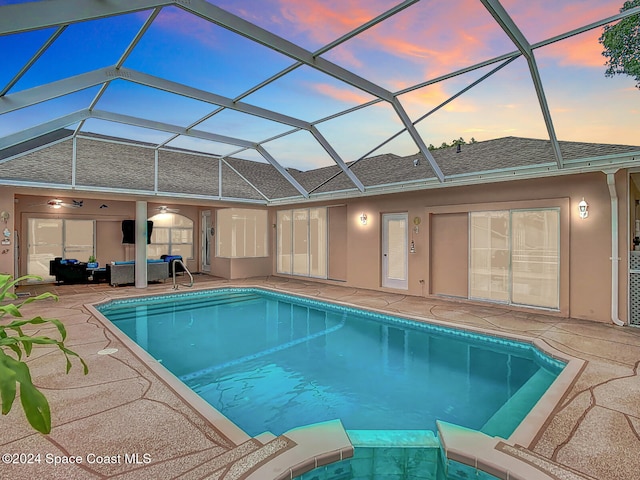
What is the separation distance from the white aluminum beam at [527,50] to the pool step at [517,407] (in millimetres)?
4008

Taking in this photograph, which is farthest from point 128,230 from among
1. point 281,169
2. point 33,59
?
point 33,59

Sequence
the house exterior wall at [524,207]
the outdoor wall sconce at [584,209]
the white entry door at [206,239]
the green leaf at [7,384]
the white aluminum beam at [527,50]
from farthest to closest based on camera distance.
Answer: the white entry door at [206,239], the outdoor wall sconce at [584,209], the house exterior wall at [524,207], the white aluminum beam at [527,50], the green leaf at [7,384]

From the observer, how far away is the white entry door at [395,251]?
10197 mm

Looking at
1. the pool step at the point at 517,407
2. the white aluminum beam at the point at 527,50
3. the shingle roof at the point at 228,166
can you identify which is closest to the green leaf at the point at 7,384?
the pool step at the point at 517,407

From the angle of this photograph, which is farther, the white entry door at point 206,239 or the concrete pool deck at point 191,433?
the white entry door at point 206,239

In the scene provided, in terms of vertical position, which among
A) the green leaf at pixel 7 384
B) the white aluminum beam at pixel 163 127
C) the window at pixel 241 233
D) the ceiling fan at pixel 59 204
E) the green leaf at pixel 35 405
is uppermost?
the white aluminum beam at pixel 163 127

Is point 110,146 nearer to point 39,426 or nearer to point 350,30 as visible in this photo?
point 350,30

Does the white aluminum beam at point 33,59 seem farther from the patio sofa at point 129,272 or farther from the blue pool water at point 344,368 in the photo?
the patio sofa at point 129,272

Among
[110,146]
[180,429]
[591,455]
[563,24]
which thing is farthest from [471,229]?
[110,146]

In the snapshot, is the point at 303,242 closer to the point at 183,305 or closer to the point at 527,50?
the point at 183,305

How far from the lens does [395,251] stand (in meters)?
10.4

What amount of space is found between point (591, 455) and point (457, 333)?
3.82 meters

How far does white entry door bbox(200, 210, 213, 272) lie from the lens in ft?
49.7

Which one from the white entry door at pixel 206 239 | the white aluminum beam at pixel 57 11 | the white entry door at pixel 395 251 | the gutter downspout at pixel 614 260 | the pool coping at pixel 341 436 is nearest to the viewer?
the pool coping at pixel 341 436
